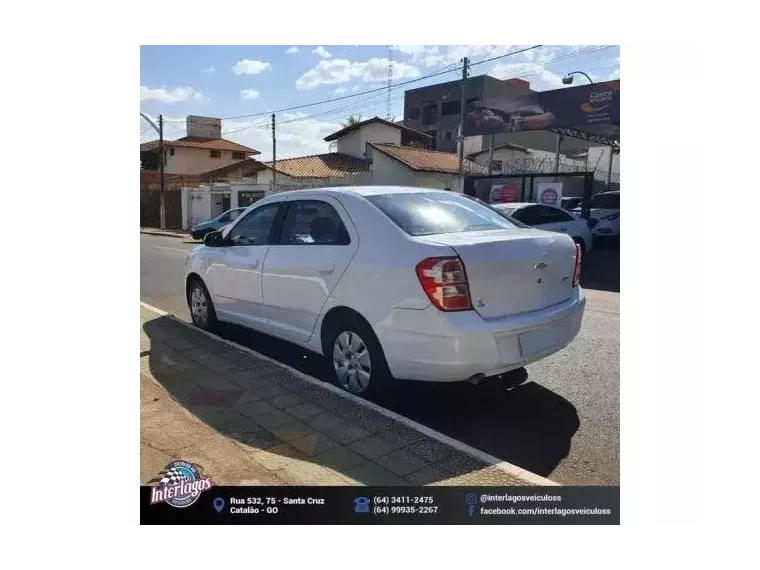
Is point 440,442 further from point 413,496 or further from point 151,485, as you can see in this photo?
point 151,485

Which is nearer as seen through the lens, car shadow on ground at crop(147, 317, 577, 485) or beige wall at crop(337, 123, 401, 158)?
car shadow on ground at crop(147, 317, 577, 485)

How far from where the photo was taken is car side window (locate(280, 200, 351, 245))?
3164 mm

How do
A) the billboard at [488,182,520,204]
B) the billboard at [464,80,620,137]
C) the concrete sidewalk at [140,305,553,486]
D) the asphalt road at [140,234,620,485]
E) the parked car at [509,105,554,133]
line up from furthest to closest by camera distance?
the billboard at [488,182,520,204] → the parked car at [509,105,554,133] → the billboard at [464,80,620,137] → the asphalt road at [140,234,620,485] → the concrete sidewalk at [140,305,553,486]

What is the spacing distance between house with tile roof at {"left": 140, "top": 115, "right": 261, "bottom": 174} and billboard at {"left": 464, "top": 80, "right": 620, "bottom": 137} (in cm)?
213

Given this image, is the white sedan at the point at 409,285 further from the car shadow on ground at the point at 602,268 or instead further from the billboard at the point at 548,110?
the billboard at the point at 548,110

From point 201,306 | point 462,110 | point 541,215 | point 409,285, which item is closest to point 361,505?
point 409,285

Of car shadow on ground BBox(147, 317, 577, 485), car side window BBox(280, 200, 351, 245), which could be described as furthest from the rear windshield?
car shadow on ground BBox(147, 317, 577, 485)

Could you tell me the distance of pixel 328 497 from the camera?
2.43 metres

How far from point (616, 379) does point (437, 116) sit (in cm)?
265

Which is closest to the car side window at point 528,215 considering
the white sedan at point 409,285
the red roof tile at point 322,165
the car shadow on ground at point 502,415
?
the red roof tile at point 322,165

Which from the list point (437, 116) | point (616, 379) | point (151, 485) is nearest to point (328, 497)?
point (151, 485)

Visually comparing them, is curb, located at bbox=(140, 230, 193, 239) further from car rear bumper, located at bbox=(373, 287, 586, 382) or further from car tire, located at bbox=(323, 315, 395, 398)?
car rear bumper, located at bbox=(373, 287, 586, 382)

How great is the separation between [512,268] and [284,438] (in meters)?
1.49

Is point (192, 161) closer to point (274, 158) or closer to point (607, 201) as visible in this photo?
point (274, 158)
